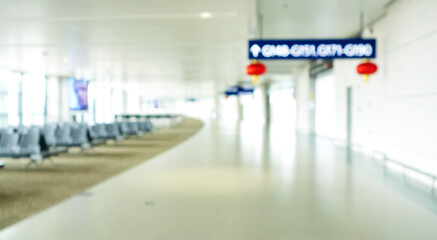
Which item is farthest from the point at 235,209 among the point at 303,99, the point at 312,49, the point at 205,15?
the point at 303,99

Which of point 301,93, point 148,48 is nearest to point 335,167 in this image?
point 148,48

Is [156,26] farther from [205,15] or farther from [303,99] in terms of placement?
[303,99]

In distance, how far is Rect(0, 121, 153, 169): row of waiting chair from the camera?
9148 millimetres

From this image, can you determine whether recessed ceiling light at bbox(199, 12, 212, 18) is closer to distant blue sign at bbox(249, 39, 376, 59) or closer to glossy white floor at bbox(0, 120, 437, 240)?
distant blue sign at bbox(249, 39, 376, 59)

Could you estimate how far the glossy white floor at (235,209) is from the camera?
3789 millimetres

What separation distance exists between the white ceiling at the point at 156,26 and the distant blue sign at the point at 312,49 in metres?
1.51

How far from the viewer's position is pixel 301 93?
21844mm

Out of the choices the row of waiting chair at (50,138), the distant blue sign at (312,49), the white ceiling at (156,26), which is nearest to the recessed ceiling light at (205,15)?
the white ceiling at (156,26)

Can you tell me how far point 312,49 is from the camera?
282 inches

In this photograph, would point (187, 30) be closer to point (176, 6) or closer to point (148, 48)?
point (176, 6)

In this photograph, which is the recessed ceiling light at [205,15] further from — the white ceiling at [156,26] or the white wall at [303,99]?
the white wall at [303,99]

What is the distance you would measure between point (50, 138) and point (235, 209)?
9.35 metres

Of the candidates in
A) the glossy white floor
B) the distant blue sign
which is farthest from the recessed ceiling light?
the glossy white floor

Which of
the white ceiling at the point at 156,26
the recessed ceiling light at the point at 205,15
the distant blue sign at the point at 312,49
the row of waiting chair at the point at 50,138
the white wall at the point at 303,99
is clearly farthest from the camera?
the white wall at the point at 303,99
